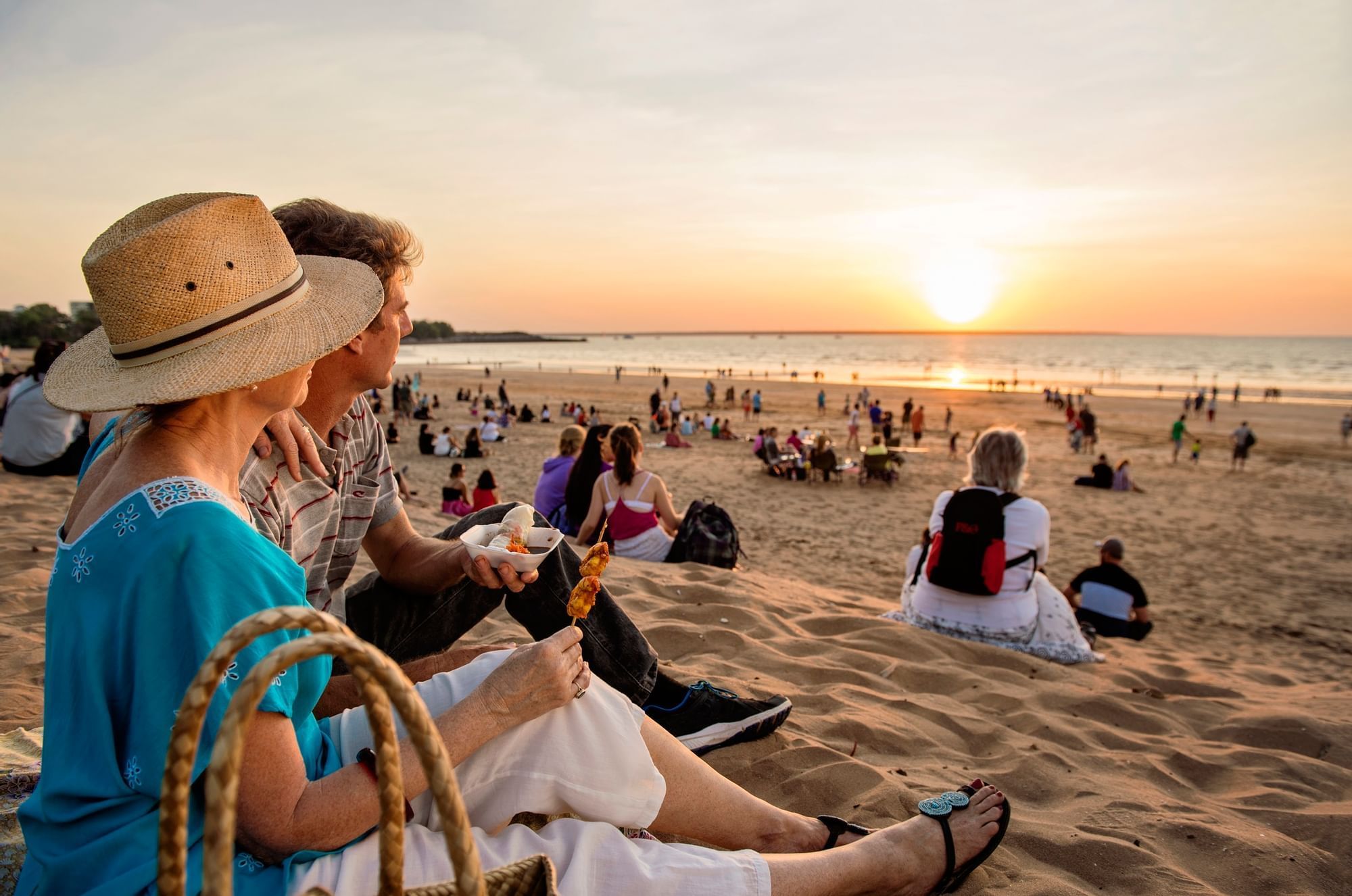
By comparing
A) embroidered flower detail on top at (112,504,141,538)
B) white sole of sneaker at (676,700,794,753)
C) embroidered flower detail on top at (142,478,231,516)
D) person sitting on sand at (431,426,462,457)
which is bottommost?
person sitting on sand at (431,426,462,457)

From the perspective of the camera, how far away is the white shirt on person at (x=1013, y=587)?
472 cm

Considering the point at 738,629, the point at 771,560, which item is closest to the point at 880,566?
the point at 771,560

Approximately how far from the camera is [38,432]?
7504 mm

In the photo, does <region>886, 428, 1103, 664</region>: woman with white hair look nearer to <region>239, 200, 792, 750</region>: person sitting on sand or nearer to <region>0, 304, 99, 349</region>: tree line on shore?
<region>239, 200, 792, 750</region>: person sitting on sand

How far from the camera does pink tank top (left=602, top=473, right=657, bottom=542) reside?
22.0ft

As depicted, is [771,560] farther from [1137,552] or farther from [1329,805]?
[1329,805]

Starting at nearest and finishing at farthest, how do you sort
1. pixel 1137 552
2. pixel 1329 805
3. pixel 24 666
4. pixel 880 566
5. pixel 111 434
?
pixel 111 434
pixel 1329 805
pixel 24 666
pixel 880 566
pixel 1137 552

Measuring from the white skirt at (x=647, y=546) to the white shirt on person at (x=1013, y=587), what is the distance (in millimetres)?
2566

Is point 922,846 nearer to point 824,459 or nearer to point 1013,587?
point 1013,587

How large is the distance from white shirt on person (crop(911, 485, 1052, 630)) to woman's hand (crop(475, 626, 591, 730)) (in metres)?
3.48

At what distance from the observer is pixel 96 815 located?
134 cm

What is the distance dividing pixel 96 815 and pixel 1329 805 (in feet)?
12.3

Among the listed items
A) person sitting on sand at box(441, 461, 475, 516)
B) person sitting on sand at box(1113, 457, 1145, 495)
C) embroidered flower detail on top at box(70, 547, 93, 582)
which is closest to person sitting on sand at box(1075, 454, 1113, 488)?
person sitting on sand at box(1113, 457, 1145, 495)

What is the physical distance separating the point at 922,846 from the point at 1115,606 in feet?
16.6
